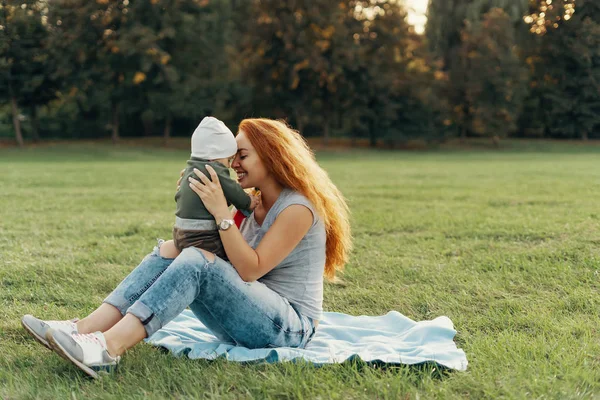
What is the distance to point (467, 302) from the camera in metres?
4.82

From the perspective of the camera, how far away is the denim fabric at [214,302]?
10.3ft

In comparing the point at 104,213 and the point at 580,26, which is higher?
A: the point at 580,26

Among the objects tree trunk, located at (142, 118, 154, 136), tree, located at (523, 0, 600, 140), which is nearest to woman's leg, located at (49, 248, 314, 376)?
tree trunk, located at (142, 118, 154, 136)

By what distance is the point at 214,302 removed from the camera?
3.31m

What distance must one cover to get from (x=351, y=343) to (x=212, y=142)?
1.49m

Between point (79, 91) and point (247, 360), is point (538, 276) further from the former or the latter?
point (79, 91)

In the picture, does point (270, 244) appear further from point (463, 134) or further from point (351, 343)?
point (463, 134)

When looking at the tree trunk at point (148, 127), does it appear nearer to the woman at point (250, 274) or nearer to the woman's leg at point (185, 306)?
the woman at point (250, 274)

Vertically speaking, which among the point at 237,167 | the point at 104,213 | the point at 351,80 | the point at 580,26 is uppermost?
the point at 580,26

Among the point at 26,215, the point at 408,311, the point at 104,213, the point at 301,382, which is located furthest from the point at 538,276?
the point at 26,215

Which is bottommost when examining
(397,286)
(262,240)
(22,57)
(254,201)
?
(397,286)

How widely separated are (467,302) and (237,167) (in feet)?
7.48

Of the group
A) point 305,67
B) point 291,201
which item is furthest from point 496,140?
point 291,201

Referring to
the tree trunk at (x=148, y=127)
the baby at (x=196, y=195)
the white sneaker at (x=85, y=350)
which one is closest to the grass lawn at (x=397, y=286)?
the white sneaker at (x=85, y=350)
